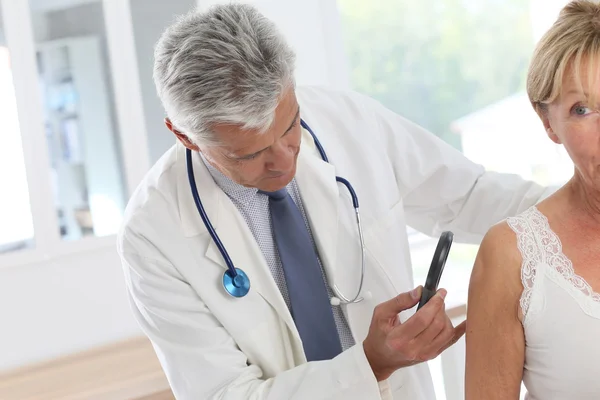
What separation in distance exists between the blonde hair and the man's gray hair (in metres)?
0.45

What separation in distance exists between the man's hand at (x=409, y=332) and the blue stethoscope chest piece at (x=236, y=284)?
0.29 meters

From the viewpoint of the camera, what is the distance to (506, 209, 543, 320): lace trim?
1.29 meters

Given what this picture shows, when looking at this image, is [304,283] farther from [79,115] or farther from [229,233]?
[79,115]

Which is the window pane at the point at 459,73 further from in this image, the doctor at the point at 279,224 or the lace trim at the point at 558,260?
the lace trim at the point at 558,260

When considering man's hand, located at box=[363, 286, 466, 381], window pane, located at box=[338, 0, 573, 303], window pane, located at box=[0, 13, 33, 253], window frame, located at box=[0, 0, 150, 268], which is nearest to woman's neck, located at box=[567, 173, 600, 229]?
man's hand, located at box=[363, 286, 466, 381]

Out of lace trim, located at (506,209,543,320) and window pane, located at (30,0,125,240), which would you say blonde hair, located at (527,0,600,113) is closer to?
lace trim, located at (506,209,543,320)

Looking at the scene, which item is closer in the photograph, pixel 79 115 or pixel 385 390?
pixel 385 390

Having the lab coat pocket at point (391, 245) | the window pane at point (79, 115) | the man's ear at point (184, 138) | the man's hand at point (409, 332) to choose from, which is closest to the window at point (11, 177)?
the window pane at point (79, 115)

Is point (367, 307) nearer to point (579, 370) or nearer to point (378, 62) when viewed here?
point (579, 370)

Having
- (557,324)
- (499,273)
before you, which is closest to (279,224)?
(499,273)

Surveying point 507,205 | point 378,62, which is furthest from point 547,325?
point 378,62

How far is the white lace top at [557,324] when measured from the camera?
1.27 metres

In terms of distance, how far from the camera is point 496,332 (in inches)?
51.1

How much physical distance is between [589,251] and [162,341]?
835mm
